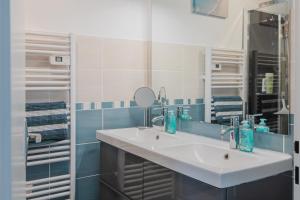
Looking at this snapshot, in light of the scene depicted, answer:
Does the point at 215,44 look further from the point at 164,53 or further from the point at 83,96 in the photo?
the point at 83,96

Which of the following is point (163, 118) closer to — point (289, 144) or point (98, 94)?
point (98, 94)

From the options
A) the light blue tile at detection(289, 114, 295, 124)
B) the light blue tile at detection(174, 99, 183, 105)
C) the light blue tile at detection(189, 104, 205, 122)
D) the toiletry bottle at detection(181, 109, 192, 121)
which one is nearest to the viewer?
the light blue tile at detection(289, 114, 295, 124)

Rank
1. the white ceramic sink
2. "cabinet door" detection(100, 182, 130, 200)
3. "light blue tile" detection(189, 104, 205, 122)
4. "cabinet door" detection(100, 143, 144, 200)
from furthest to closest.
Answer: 1. "light blue tile" detection(189, 104, 205, 122)
2. "cabinet door" detection(100, 182, 130, 200)
3. "cabinet door" detection(100, 143, 144, 200)
4. the white ceramic sink

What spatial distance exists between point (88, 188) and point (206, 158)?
1052 millimetres

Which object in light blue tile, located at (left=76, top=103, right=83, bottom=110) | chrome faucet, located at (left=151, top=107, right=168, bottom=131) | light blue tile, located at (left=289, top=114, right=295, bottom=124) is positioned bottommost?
chrome faucet, located at (left=151, top=107, right=168, bottom=131)

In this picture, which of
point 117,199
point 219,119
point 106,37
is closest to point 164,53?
point 106,37

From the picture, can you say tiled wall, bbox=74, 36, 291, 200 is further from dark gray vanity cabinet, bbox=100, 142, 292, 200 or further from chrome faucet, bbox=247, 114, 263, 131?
chrome faucet, bbox=247, 114, 263, 131

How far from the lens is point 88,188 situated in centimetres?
225

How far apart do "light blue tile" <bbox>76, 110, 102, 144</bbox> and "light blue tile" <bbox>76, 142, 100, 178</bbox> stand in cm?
5

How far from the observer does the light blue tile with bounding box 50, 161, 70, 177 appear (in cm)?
206

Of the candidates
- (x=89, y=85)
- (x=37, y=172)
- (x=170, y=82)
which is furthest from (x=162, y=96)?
(x=37, y=172)

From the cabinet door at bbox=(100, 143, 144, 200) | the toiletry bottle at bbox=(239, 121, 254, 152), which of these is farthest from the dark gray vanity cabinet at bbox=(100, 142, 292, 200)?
the toiletry bottle at bbox=(239, 121, 254, 152)

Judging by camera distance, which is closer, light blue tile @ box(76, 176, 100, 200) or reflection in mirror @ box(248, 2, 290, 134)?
reflection in mirror @ box(248, 2, 290, 134)

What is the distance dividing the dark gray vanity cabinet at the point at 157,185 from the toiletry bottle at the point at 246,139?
21cm
